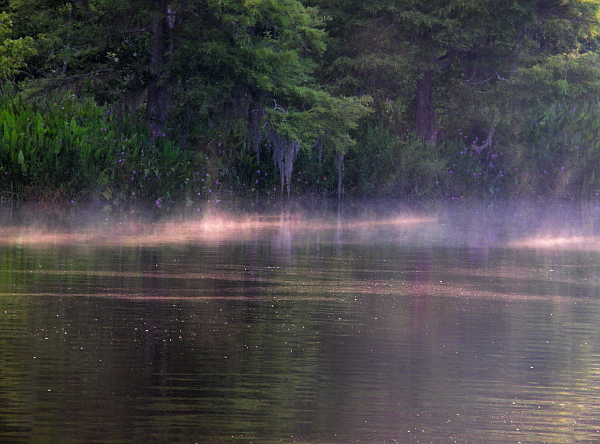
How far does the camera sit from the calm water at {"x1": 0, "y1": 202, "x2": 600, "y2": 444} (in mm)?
7641

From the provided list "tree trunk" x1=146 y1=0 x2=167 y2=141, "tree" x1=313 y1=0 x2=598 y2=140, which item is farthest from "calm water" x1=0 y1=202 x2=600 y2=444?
"tree" x1=313 y1=0 x2=598 y2=140

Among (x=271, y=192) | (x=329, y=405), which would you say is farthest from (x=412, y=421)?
(x=271, y=192)

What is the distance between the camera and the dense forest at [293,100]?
2920cm

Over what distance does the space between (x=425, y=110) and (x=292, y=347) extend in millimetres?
27713

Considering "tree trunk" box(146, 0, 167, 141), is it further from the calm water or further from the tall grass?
the calm water

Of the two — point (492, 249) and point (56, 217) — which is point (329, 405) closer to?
point (492, 249)

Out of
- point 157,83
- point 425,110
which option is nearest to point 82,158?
point 157,83

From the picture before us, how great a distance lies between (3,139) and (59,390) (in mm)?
18797

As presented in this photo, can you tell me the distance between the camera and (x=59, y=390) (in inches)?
330

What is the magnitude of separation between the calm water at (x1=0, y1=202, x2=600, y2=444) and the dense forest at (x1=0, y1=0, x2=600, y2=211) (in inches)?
387

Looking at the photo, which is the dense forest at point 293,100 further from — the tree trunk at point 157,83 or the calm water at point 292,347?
the calm water at point 292,347

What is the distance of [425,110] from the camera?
123 ft

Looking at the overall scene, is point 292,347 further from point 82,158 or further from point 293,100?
point 293,100

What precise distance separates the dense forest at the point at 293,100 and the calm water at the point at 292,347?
9825 millimetres
